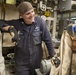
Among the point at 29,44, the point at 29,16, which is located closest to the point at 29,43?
the point at 29,44

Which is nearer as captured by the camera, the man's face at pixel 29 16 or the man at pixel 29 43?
the man's face at pixel 29 16

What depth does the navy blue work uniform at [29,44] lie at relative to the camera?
90.6 inches

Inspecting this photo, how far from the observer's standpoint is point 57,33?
138 inches

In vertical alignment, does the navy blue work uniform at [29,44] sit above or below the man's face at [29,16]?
below

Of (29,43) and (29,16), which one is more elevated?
(29,16)

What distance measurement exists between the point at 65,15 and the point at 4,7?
1.59m

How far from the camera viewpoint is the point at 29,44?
2299 millimetres

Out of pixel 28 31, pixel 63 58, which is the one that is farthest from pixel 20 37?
pixel 63 58

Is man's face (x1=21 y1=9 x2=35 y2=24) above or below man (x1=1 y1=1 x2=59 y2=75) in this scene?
above

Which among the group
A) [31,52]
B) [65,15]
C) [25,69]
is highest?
[65,15]

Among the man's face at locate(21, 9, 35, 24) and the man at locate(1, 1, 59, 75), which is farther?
the man at locate(1, 1, 59, 75)

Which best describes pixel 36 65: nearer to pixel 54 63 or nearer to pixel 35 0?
pixel 54 63

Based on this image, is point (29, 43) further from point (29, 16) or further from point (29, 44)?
point (29, 16)

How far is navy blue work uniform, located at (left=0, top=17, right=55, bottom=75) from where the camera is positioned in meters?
2.30
